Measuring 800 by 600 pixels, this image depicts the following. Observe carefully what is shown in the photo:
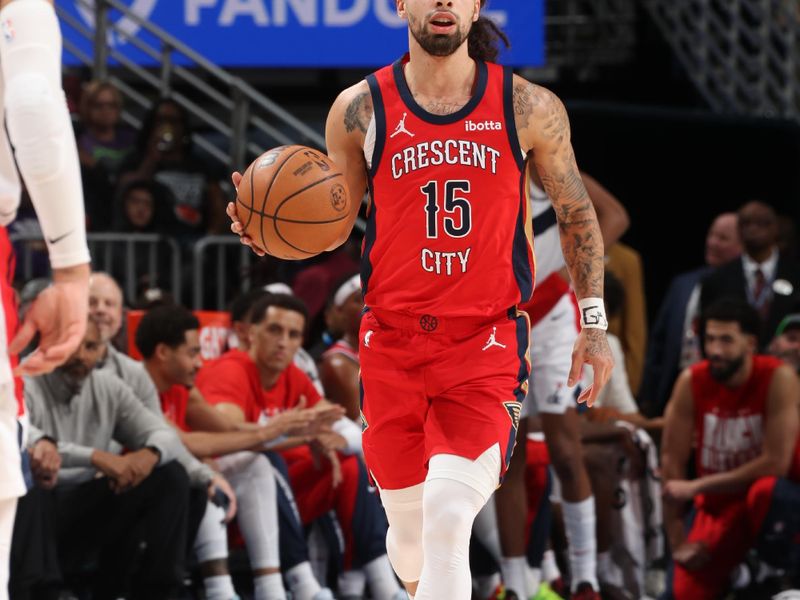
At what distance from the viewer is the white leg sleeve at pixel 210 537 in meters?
6.32

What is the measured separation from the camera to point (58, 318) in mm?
3051

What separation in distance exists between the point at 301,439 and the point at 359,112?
259 centimetres

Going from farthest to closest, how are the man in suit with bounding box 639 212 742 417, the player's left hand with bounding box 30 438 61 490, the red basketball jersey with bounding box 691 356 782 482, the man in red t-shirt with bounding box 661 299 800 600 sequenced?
the man in suit with bounding box 639 212 742 417 → the red basketball jersey with bounding box 691 356 782 482 → the man in red t-shirt with bounding box 661 299 800 600 → the player's left hand with bounding box 30 438 61 490

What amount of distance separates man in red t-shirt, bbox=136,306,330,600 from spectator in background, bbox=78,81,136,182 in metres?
2.11

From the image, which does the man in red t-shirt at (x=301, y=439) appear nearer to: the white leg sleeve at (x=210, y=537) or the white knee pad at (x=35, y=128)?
the white leg sleeve at (x=210, y=537)

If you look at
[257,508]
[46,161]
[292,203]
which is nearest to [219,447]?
[257,508]

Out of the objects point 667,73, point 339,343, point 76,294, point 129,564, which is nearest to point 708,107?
point 667,73

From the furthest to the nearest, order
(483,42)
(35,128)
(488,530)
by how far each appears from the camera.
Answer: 1. (488,530)
2. (483,42)
3. (35,128)

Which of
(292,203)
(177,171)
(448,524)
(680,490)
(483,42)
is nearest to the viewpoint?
(448,524)

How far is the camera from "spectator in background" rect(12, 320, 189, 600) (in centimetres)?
598

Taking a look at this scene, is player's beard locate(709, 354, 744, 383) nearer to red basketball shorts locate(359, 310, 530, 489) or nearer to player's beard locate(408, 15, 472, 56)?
red basketball shorts locate(359, 310, 530, 489)

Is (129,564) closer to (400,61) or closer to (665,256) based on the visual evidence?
(400,61)

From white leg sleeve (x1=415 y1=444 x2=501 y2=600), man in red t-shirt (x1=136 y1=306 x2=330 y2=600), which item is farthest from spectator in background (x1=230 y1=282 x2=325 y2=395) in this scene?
white leg sleeve (x1=415 y1=444 x2=501 y2=600)

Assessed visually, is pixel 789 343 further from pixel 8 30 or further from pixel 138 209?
pixel 8 30
